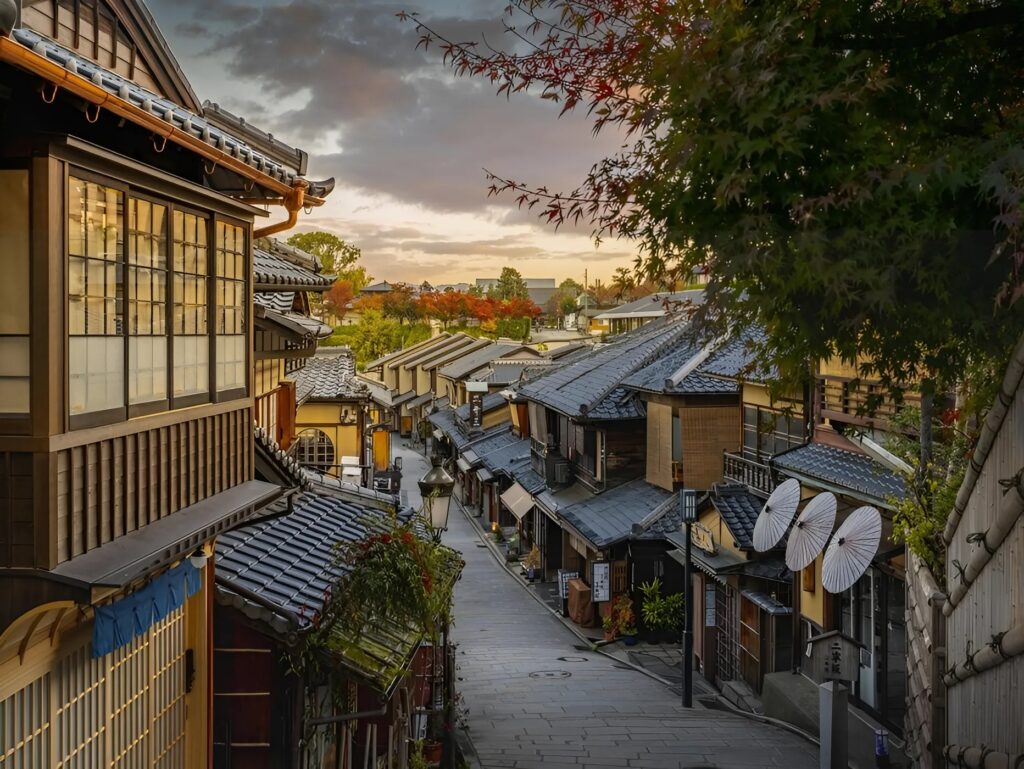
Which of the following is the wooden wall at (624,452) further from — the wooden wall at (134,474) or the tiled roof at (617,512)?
the wooden wall at (134,474)

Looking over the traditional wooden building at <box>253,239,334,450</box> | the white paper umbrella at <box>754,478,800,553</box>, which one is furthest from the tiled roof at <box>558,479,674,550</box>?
the traditional wooden building at <box>253,239,334,450</box>

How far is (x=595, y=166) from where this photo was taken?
7820mm

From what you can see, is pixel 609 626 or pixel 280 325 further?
pixel 609 626

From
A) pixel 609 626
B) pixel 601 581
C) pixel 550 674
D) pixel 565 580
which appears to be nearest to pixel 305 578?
pixel 550 674

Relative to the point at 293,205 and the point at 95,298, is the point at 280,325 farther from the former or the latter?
the point at 95,298

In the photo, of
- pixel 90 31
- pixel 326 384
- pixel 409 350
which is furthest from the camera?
pixel 409 350

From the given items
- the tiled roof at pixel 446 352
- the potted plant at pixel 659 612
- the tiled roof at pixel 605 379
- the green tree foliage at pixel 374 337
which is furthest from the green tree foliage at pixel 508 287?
the potted plant at pixel 659 612

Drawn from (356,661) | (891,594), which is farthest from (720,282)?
(891,594)

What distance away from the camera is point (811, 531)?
57.4 feet

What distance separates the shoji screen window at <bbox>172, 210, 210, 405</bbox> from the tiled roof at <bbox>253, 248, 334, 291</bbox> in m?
5.18

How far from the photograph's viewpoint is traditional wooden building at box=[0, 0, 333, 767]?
21.0 ft

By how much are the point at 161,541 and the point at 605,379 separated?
29.1m

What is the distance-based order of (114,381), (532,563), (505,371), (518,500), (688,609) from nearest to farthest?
1. (114,381)
2. (688,609)
3. (532,563)
4. (518,500)
5. (505,371)

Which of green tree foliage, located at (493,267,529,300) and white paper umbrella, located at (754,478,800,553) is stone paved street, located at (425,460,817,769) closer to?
white paper umbrella, located at (754,478,800,553)
